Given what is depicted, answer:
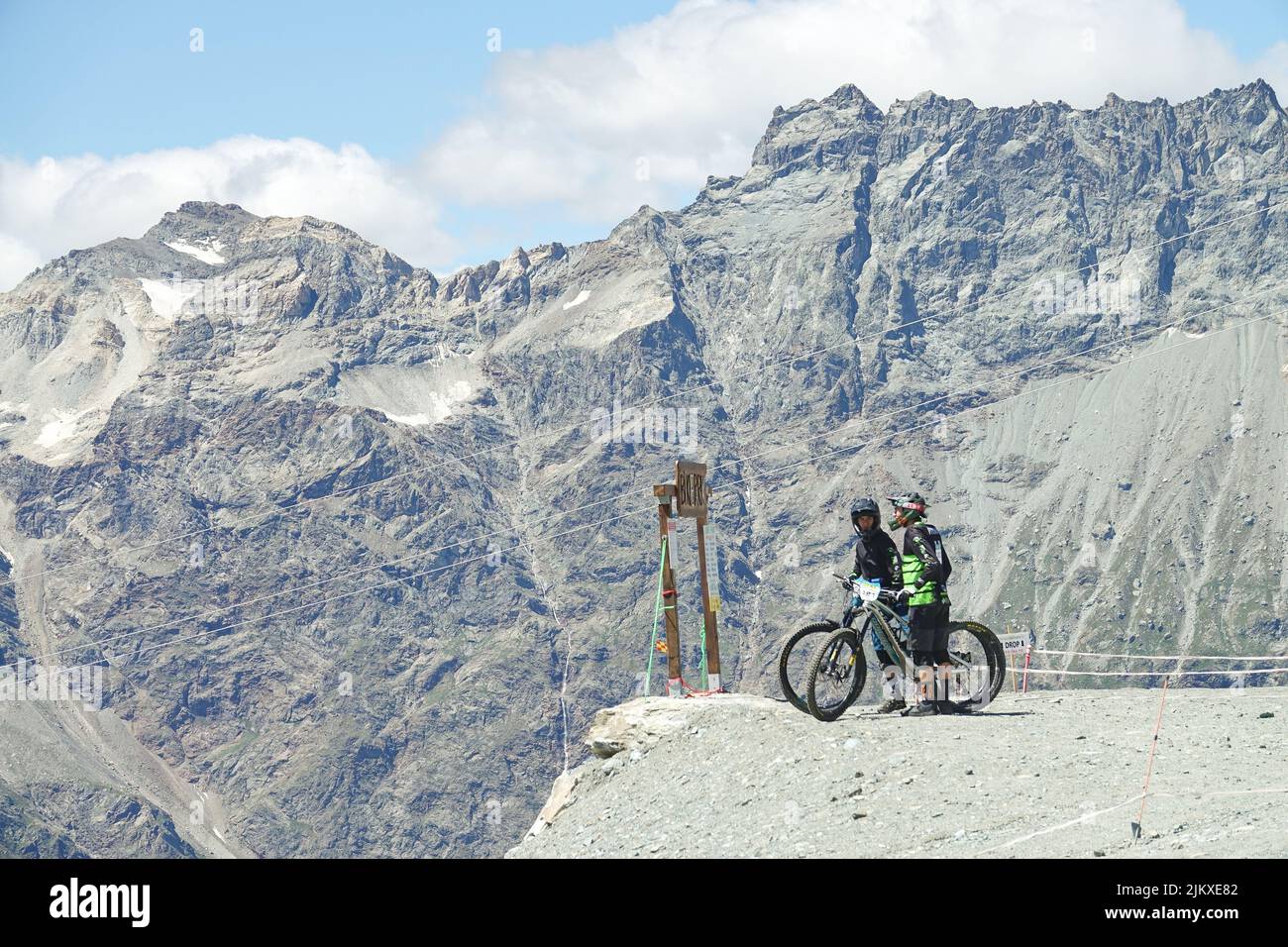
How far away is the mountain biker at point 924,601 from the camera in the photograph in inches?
794

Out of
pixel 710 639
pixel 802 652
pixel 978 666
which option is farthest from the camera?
pixel 710 639

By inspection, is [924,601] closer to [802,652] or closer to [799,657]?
[799,657]

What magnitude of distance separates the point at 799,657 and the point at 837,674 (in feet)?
2.01

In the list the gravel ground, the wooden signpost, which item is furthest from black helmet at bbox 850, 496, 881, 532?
the wooden signpost

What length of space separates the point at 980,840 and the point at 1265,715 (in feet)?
25.8

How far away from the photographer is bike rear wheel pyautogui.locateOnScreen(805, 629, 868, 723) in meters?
20.2

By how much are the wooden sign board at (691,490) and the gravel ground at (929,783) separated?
168 inches

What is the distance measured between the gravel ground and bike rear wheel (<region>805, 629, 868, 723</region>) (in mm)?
396

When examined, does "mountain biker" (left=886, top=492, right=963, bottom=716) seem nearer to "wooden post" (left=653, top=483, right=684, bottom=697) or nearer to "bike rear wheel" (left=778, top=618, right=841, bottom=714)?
"bike rear wheel" (left=778, top=618, right=841, bottom=714)

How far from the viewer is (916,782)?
16516mm

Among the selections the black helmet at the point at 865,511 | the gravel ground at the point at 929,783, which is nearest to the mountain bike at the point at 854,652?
the gravel ground at the point at 929,783

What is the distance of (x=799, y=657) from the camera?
2073 cm

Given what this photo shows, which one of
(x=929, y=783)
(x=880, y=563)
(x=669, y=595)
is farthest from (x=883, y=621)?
(x=669, y=595)
